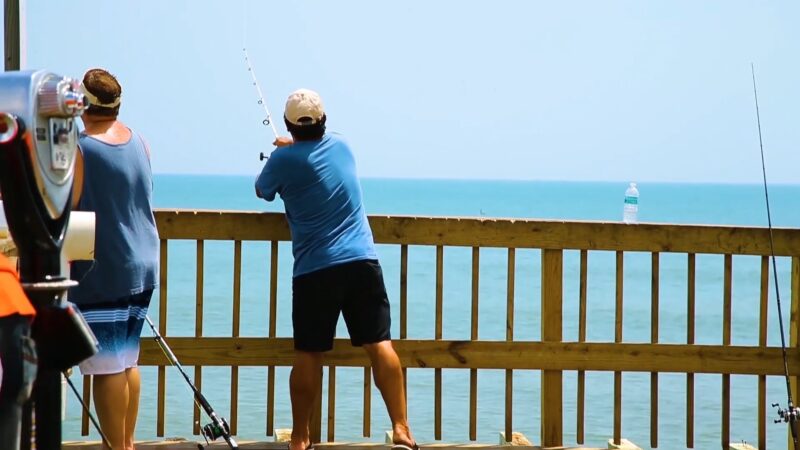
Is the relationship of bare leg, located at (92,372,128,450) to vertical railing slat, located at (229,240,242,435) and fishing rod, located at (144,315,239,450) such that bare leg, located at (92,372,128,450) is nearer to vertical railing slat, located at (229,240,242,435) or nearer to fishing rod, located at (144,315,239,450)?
fishing rod, located at (144,315,239,450)

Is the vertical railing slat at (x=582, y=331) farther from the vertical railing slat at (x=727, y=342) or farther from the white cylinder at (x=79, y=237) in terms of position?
the white cylinder at (x=79, y=237)

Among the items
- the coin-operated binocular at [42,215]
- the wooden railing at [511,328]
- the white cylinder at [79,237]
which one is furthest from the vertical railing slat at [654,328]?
the coin-operated binocular at [42,215]

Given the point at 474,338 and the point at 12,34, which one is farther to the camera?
the point at 474,338

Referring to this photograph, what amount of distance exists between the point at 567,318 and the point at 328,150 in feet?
66.3

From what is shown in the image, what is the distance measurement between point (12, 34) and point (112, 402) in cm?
132

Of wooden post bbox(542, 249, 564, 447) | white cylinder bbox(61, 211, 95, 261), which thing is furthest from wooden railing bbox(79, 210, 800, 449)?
white cylinder bbox(61, 211, 95, 261)

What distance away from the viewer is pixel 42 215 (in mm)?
2418

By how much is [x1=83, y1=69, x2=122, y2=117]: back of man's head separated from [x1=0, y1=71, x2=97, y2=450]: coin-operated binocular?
161cm

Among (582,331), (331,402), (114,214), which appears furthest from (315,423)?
(114,214)

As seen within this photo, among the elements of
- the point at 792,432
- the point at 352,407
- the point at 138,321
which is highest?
the point at 138,321

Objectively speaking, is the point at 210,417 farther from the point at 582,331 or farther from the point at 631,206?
the point at 631,206

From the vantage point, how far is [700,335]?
76.1ft

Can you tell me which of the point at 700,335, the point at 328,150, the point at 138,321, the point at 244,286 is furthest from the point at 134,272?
the point at 244,286

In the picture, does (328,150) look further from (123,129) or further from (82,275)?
(82,275)
